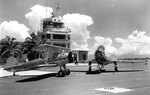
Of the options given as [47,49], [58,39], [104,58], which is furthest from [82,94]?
[58,39]

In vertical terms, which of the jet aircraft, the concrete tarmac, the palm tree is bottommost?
the concrete tarmac

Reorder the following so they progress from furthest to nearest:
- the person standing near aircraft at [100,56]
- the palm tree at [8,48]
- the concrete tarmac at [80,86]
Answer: the palm tree at [8,48]
the person standing near aircraft at [100,56]
the concrete tarmac at [80,86]

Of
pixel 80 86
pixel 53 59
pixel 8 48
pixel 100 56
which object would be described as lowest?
pixel 80 86

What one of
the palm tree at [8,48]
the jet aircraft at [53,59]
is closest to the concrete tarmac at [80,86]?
the jet aircraft at [53,59]

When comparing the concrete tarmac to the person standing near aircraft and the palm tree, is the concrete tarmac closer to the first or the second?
the person standing near aircraft

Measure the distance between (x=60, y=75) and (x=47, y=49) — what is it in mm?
3145

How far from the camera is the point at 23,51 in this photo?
68188mm

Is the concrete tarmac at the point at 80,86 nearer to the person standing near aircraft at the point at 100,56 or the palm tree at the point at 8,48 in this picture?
the person standing near aircraft at the point at 100,56

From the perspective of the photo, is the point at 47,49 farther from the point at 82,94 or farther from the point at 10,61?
the point at 82,94

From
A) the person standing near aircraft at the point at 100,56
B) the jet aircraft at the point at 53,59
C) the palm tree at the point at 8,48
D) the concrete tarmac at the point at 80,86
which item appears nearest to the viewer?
the concrete tarmac at the point at 80,86

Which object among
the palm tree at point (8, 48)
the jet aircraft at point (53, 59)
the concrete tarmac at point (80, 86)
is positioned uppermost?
the palm tree at point (8, 48)

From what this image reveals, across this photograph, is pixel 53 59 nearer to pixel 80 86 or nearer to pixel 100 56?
pixel 100 56

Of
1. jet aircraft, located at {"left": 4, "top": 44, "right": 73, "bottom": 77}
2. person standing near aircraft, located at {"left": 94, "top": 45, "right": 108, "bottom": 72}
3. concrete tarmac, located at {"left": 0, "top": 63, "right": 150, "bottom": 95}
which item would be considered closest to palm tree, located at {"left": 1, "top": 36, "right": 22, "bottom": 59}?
person standing near aircraft, located at {"left": 94, "top": 45, "right": 108, "bottom": 72}

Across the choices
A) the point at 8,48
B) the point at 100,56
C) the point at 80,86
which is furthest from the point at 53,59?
the point at 8,48
